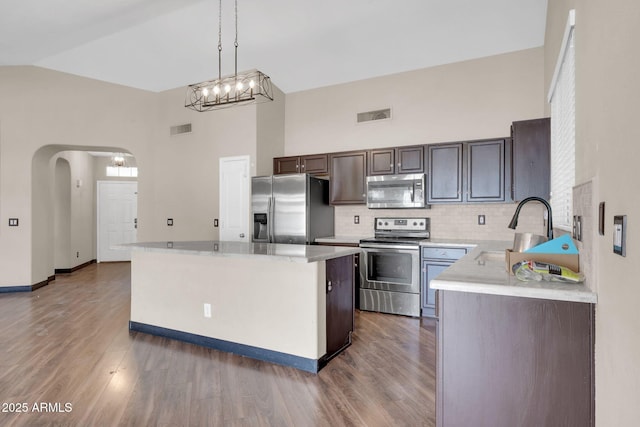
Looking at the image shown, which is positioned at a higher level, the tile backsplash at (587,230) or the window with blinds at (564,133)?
the window with blinds at (564,133)

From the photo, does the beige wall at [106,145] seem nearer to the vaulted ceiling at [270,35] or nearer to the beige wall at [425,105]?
the vaulted ceiling at [270,35]

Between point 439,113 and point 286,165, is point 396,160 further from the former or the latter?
point 286,165

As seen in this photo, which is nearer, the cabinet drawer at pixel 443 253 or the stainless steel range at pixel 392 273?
the cabinet drawer at pixel 443 253

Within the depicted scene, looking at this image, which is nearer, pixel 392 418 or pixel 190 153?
pixel 392 418

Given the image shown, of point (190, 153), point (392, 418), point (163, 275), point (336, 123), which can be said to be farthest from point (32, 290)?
point (392, 418)

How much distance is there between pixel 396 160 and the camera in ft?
15.9

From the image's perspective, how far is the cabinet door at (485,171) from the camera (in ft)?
13.9

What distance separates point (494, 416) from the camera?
1.51 meters

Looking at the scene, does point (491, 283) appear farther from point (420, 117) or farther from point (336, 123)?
point (336, 123)

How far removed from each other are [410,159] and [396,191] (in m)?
0.47

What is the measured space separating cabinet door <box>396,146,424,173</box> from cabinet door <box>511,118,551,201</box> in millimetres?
1592

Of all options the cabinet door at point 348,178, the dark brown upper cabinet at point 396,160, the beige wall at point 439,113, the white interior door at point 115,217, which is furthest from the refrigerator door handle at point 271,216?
the white interior door at point 115,217

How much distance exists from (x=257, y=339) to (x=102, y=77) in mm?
5357

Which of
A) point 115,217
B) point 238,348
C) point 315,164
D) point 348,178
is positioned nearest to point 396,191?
point 348,178
